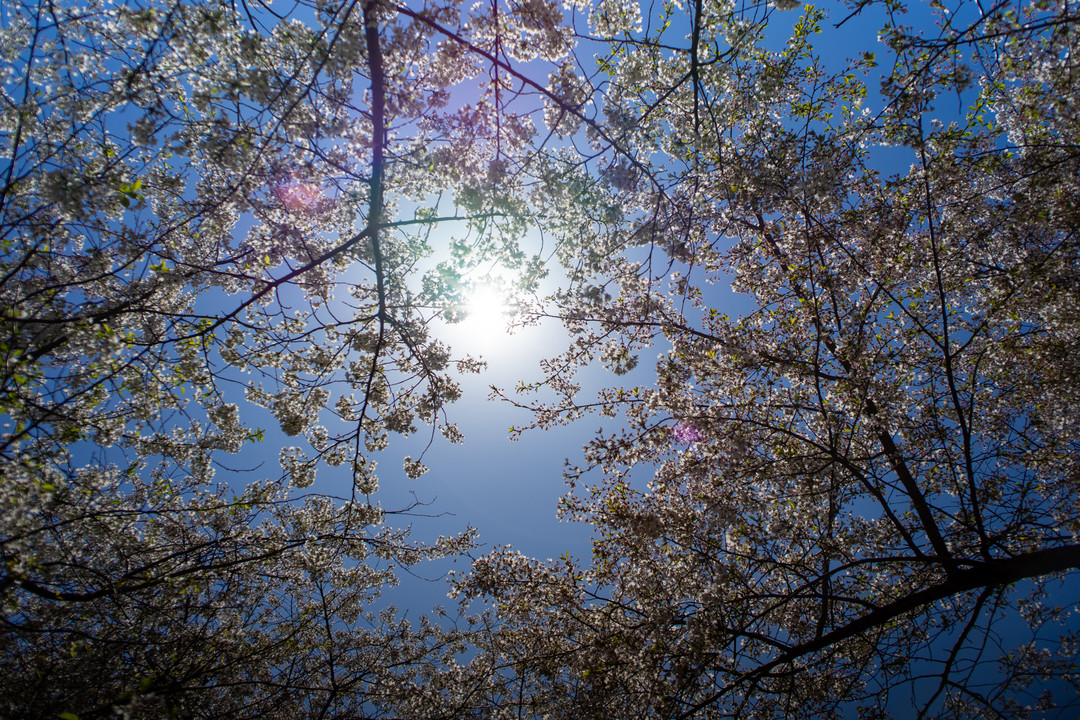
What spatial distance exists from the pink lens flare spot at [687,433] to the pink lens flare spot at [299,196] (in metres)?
7.33

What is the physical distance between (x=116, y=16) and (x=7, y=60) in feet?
6.51

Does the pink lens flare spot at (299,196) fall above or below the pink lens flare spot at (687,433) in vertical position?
above

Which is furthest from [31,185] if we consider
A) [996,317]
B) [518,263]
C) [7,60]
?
[996,317]

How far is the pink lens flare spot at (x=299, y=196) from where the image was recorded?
258 inches

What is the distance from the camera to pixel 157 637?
501cm

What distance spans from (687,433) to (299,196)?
773 cm

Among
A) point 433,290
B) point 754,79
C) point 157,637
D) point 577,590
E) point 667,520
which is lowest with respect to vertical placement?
point 157,637

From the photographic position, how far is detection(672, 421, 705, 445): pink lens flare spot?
6504 millimetres

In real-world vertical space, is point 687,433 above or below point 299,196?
below

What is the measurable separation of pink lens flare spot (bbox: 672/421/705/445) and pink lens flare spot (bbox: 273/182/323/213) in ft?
24.0

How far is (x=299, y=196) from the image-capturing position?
→ 679 cm

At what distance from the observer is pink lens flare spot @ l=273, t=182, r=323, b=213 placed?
6.55 m

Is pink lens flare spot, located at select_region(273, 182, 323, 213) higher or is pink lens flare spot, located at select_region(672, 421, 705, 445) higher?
pink lens flare spot, located at select_region(273, 182, 323, 213)

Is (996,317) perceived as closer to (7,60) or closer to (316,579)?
(316,579)
